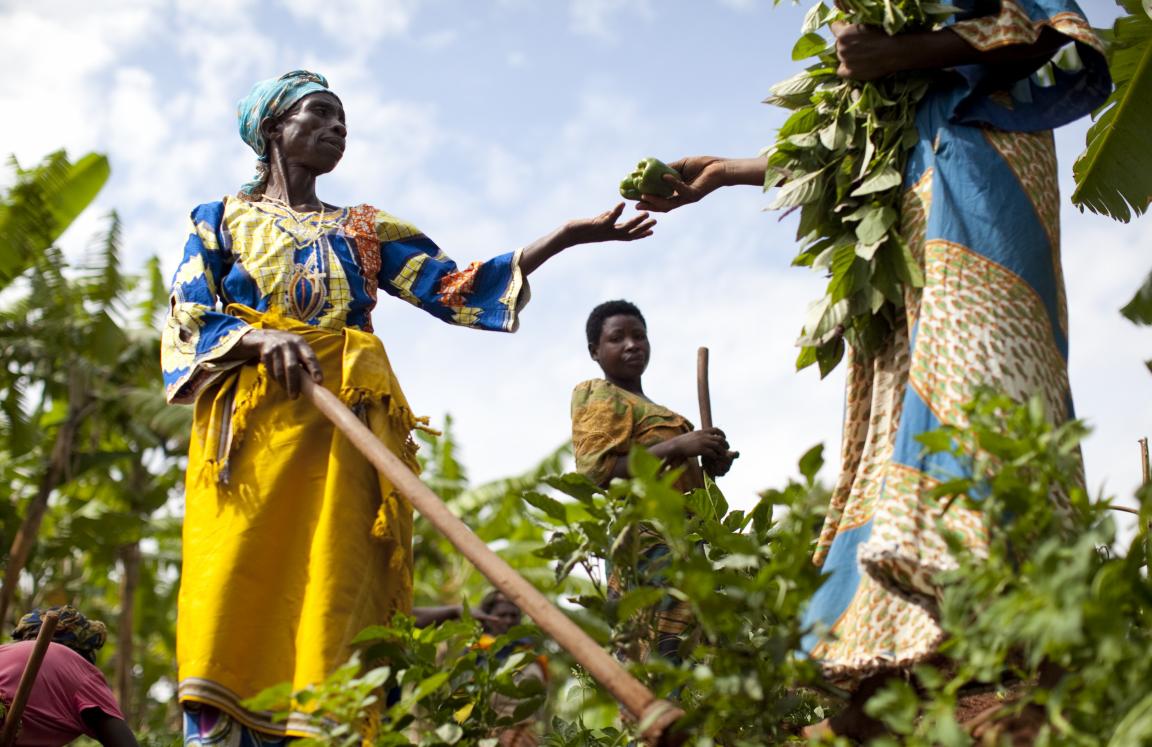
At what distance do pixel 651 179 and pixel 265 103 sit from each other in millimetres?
1327

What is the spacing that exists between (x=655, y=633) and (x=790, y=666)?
0.72 meters

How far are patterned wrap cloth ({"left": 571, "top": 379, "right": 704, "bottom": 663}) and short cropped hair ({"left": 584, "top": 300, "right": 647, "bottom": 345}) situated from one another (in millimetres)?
451

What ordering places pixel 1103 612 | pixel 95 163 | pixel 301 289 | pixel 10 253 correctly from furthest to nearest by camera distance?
pixel 95 163 → pixel 10 253 → pixel 301 289 → pixel 1103 612

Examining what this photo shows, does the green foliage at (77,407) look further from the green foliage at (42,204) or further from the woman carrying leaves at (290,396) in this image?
the woman carrying leaves at (290,396)

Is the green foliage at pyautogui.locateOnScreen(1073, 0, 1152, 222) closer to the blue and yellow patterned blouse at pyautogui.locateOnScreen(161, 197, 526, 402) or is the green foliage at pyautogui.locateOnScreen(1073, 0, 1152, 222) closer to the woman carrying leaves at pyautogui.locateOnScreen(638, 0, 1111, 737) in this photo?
the woman carrying leaves at pyautogui.locateOnScreen(638, 0, 1111, 737)

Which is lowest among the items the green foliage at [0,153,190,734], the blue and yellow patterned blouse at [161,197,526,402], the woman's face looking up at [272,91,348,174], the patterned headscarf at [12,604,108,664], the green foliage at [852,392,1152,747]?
the green foliage at [852,392,1152,747]

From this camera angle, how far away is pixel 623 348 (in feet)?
19.1

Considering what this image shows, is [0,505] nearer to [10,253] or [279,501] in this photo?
[10,253]

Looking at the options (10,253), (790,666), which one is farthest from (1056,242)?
(10,253)

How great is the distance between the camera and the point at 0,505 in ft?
43.3

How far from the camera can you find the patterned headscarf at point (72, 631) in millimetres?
5492

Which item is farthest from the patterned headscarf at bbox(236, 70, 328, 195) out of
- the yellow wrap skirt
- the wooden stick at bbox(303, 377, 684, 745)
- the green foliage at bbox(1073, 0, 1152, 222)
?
the green foliage at bbox(1073, 0, 1152, 222)

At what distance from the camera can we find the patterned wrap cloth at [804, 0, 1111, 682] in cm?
300

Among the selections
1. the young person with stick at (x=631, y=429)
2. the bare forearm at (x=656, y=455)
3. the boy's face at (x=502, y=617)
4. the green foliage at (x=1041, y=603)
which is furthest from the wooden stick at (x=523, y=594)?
the boy's face at (x=502, y=617)
